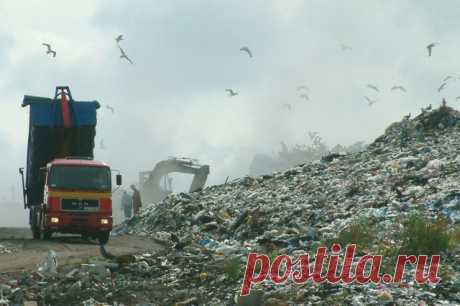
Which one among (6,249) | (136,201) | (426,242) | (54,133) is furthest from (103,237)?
(426,242)

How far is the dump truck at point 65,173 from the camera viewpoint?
56.7 feet

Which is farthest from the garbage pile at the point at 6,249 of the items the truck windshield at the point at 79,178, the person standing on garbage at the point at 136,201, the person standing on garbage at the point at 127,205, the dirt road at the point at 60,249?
the person standing on garbage at the point at 127,205

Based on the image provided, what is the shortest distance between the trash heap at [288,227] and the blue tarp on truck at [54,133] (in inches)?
124

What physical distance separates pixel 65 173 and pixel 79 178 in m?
0.34

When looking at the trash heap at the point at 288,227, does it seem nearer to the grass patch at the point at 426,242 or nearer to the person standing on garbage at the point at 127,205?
the grass patch at the point at 426,242

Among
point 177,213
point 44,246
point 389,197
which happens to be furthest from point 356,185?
point 44,246

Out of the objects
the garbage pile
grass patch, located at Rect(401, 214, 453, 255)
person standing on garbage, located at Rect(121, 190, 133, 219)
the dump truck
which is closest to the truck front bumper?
the dump truck

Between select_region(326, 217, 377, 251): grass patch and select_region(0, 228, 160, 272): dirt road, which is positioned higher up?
select_region(326, 217, 377, 251): grass patch

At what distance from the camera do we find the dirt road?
1296cm

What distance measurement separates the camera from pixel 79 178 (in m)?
17.5

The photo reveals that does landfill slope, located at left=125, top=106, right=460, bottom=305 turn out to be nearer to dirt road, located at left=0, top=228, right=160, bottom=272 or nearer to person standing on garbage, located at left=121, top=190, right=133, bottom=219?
dirt road, located at left=0, top=228, right=160, bottom=272

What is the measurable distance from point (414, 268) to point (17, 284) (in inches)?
217

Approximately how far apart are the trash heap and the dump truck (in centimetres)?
178

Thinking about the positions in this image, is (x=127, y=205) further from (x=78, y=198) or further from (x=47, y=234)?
(x=78, y=198)
